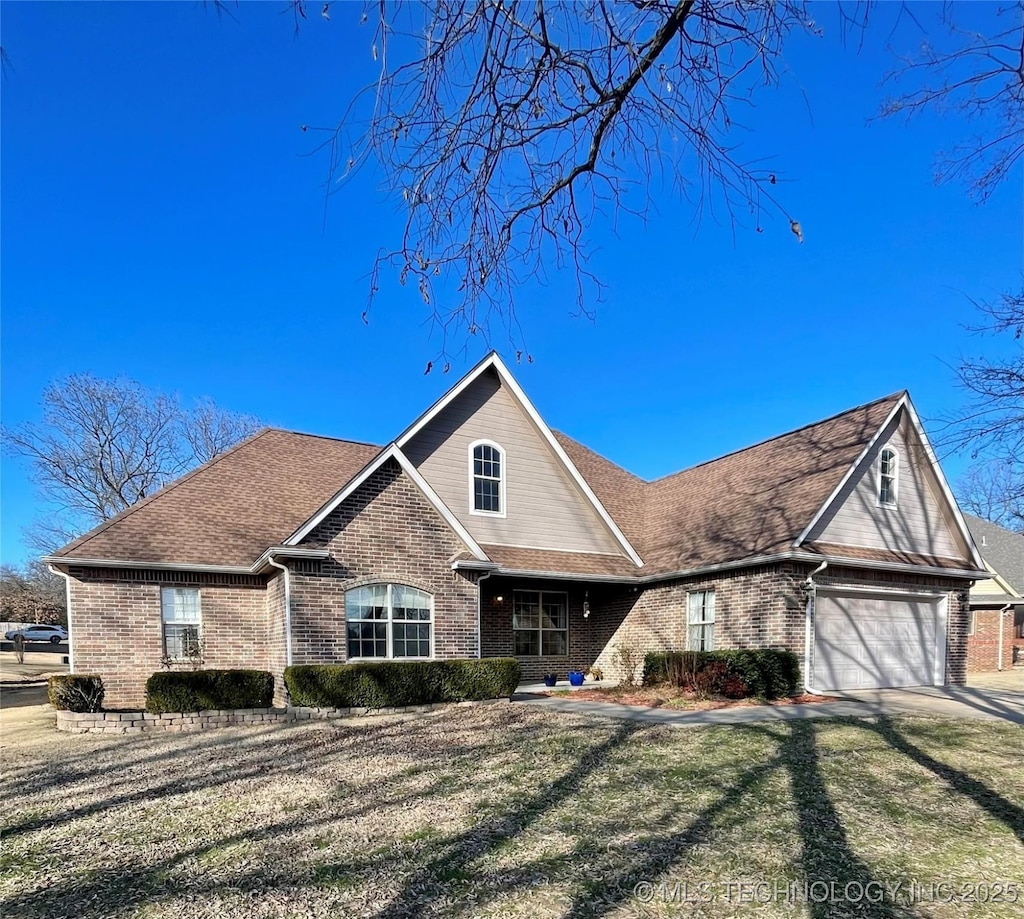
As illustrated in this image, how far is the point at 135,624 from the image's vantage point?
1335 cm

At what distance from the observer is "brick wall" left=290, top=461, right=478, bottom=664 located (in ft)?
40.8

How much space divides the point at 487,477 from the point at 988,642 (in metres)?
18.8

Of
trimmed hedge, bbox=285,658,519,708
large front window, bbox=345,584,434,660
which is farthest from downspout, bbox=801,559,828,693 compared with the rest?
large front window, bbox=345,584,434,660

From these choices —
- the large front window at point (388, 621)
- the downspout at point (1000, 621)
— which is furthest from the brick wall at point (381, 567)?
the downspout at point (1000, 621)

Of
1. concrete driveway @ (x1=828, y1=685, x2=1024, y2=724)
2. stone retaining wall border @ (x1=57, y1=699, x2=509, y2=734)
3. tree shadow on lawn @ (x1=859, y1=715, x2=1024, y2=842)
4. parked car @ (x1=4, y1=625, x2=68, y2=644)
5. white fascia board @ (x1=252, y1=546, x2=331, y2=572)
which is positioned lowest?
parked car @ (x1=4, y1=625, x2=68, y2=644)

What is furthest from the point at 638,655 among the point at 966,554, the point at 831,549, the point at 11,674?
the point at 11,674

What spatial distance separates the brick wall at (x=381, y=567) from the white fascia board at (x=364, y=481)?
4.3 inches

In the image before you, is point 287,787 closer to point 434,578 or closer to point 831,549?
point 434,578

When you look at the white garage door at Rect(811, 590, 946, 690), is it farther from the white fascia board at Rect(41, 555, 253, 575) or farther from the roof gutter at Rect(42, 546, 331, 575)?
the white fascia board at Rect(41, 555, 253, 575)

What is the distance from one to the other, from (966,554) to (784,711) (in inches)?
329

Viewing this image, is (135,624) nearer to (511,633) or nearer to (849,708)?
(511,633)

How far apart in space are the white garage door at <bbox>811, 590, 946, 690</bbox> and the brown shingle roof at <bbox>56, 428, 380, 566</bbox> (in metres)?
11.7

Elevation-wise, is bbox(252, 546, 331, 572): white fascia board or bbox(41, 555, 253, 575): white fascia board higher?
bbox(252, 546, 331, 572): white fascia board

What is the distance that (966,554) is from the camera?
16.4 metres
